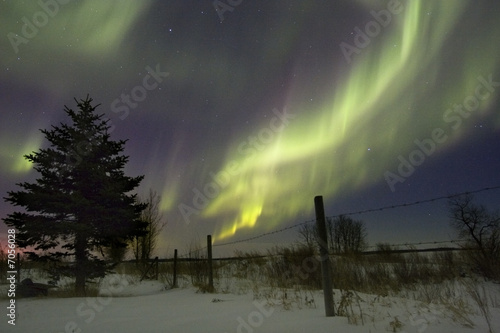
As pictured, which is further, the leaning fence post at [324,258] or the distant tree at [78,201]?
the distant tree at [78,201]

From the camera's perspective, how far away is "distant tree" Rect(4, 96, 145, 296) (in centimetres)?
1378

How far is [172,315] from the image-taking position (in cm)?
683

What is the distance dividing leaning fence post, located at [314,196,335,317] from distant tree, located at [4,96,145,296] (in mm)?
11833

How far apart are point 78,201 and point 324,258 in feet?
39.8

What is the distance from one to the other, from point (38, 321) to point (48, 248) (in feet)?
29.0

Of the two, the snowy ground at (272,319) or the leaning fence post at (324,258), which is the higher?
the leaning fence post at (324,258)

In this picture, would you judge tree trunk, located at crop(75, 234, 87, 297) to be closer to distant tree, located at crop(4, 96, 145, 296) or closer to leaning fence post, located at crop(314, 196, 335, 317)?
distant tree, located at crop(4, 96, 145, 296)

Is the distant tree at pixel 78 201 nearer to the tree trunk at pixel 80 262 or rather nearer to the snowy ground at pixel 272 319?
the tree trunk at pixel 80 262

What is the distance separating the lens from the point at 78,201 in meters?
13.6

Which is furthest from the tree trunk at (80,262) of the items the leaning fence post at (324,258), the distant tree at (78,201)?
the leaning fence post at (324,258)

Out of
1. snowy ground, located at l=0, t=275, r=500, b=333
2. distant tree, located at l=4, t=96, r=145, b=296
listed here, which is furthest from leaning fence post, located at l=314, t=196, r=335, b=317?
distant tree, located at l=4, t=96, r=145, b=296

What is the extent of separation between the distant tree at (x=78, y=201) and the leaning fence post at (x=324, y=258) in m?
11.8

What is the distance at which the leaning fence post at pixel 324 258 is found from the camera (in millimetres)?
5500

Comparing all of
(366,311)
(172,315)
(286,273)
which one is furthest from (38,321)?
(286,273)
